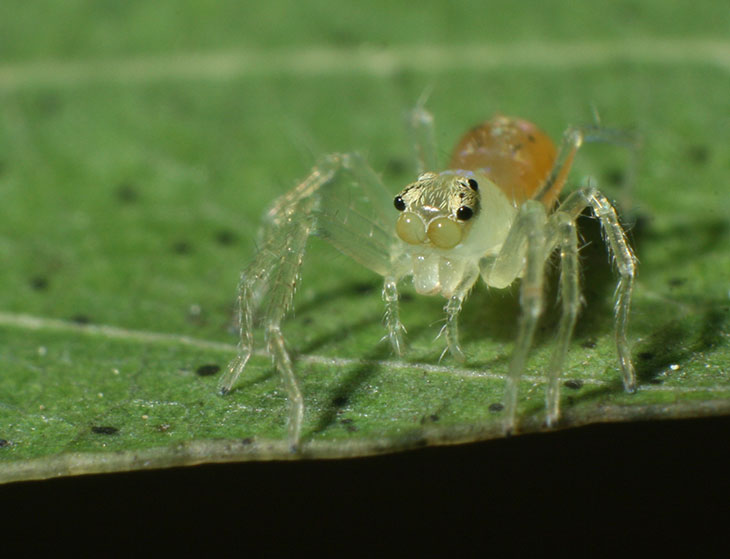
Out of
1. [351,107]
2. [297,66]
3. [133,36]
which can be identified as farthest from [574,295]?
[133,36]

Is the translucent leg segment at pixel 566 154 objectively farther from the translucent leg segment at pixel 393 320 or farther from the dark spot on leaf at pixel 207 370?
the dark spot on leaf at pixel 207 370

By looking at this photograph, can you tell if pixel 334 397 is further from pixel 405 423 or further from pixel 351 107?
pixel 351 107

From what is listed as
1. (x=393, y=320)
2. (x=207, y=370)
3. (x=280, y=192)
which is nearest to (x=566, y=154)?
(x=393, y=320)

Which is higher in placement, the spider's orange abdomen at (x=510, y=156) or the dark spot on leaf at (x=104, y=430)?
the spider's orange abdomen at (x=510, y=156)

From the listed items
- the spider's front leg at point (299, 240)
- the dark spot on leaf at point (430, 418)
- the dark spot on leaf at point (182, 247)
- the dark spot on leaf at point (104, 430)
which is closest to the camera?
the dark spot on leaf at point (430, 418)

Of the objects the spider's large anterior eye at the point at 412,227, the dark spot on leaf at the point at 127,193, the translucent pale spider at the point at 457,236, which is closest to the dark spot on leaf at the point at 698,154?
the translucent pale spider at the point at 457,236

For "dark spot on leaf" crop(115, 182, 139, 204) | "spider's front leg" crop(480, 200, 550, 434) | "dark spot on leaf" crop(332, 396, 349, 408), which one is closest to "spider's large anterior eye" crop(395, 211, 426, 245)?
"spider's front leg" crop(480, 200, 550, 434)

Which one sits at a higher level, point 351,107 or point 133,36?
point 133,36

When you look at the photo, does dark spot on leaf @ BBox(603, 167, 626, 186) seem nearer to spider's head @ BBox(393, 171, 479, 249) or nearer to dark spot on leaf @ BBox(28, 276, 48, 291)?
spider's head @ BBox(393, 171, 479, 249)
